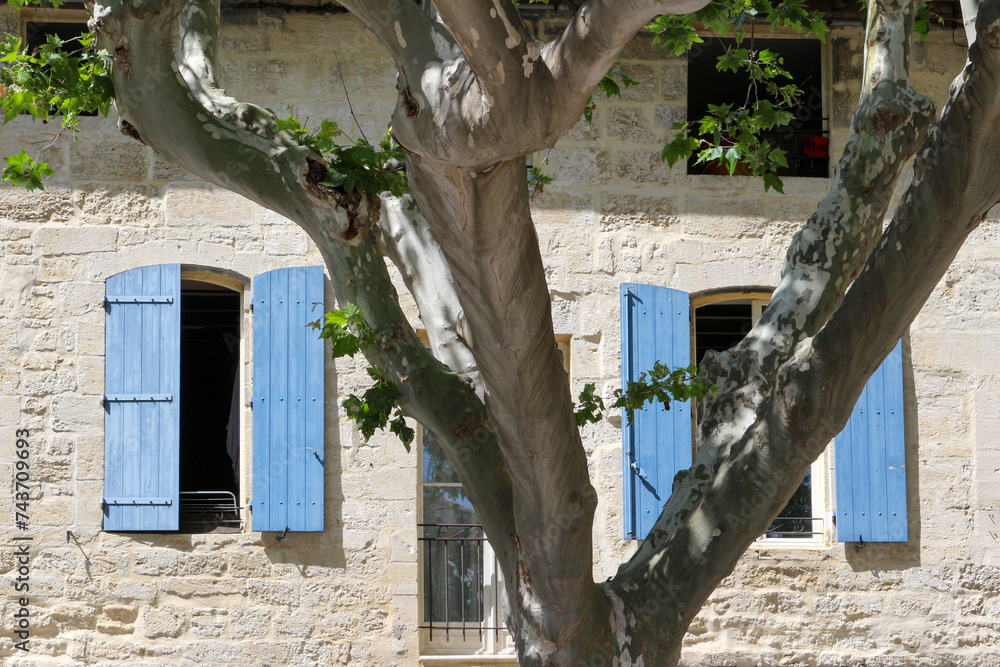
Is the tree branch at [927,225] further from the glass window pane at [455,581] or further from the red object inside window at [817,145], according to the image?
the red object inside window at [817,145]

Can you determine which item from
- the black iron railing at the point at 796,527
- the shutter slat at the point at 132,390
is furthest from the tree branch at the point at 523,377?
the black iron railing at the point at 796,527

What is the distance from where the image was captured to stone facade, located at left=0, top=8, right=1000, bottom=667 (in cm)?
660

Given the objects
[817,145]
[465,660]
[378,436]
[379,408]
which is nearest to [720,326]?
[817,145]

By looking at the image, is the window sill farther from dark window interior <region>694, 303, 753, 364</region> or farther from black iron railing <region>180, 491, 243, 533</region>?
dark window interior <region>694, 303, 753, 364</region>

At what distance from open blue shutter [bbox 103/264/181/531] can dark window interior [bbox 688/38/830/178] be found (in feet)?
11.3

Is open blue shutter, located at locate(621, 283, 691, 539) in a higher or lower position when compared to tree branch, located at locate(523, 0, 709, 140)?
lower

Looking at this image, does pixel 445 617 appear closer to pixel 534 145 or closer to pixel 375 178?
pixel 375 178

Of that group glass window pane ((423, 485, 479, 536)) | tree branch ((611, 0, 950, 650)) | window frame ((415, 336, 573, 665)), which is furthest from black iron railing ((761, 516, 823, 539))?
tree branch ((611, 0, 950, 650))

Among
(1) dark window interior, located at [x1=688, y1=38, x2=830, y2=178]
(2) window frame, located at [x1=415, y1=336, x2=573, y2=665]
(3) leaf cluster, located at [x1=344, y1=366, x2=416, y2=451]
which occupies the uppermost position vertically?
(1) dark window interior, located at [x1=688, y1=38, x2=830, y2=178]

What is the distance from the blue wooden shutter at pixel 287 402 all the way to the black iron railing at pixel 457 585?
0.77 metres

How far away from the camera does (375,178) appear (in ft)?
10.4

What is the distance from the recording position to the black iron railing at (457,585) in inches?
271

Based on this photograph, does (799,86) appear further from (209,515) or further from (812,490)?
(209,515)

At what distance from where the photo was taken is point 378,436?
6809mm
